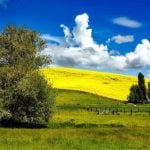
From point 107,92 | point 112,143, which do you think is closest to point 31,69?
point 112,143

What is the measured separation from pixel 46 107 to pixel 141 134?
2125 centimetres

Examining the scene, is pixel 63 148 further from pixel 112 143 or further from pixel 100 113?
pixel 100 113

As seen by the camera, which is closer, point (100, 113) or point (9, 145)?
A: point (9, 145)

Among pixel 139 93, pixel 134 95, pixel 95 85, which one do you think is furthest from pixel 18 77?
pixel 95 85

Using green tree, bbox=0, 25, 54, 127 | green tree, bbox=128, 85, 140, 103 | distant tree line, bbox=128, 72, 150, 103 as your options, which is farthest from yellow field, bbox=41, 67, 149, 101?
green tree, bbox=0, 25, 54, 127

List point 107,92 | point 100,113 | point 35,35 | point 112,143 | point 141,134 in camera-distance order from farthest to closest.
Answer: point 107,92
point 100,113
point 35,35
point 141,134
point 112,143

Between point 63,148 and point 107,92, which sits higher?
point 107,92

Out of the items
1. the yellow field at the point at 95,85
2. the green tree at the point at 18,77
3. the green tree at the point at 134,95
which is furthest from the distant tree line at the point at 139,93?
the green tree at the point at 18,77

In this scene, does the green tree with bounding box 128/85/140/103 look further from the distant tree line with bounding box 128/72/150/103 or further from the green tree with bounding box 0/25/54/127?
the green tree with bounding box 0/25/54/127

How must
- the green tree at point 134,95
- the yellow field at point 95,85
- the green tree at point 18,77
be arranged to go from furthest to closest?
1. the yellow field at point 95,85
2. the green tree at point 134,95
3. the green tree at point 18,77

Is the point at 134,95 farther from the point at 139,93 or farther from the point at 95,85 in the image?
the point at 95,85

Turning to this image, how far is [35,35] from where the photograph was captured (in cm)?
7219

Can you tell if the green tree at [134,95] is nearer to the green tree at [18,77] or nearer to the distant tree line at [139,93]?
the distant tree line at [139,93]

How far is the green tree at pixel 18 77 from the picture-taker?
67312mm
